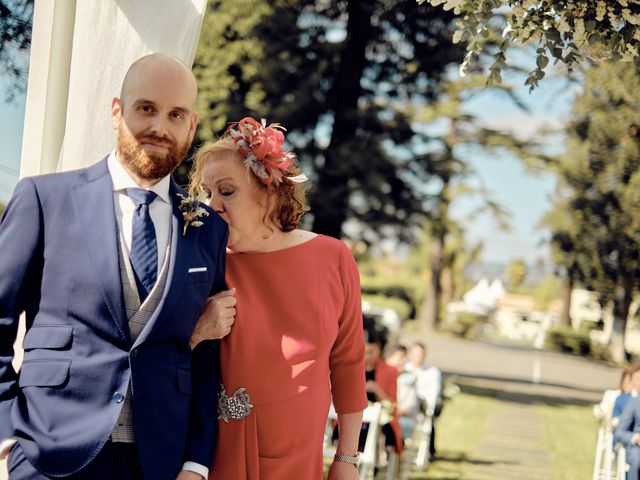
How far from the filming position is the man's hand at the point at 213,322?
249cm

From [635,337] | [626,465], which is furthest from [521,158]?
[635,337]

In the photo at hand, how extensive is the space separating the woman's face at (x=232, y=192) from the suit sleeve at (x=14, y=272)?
67cm

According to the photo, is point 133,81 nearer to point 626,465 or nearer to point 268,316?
point 268,316

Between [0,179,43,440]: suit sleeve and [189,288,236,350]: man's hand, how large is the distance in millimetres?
458

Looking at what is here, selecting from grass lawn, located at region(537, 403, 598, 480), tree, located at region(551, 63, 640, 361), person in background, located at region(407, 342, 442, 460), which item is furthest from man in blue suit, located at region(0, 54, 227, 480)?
tree, located at region(551, 63, 640, 361)

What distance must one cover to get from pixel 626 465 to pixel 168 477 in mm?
6386

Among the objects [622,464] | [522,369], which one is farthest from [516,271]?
[622,464]

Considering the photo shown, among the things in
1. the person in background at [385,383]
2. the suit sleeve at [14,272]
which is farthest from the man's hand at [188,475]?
the person in background at [385,383]

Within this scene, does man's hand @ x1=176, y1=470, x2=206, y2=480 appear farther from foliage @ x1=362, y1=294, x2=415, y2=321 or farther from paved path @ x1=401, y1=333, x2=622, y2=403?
foliage @ x1=362, y1=294, x2=415, y2=321

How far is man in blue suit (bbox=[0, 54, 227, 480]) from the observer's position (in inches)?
87.4

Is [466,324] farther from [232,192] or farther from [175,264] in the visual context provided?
[175,264]

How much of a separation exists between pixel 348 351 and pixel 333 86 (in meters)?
11.2

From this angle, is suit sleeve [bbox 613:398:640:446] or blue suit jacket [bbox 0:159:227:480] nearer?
blue suit jacket [bbox 0:159:227:480]

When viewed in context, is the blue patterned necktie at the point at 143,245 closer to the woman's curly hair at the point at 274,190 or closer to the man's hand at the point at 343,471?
the woman's curly hair at the point at 274,190
